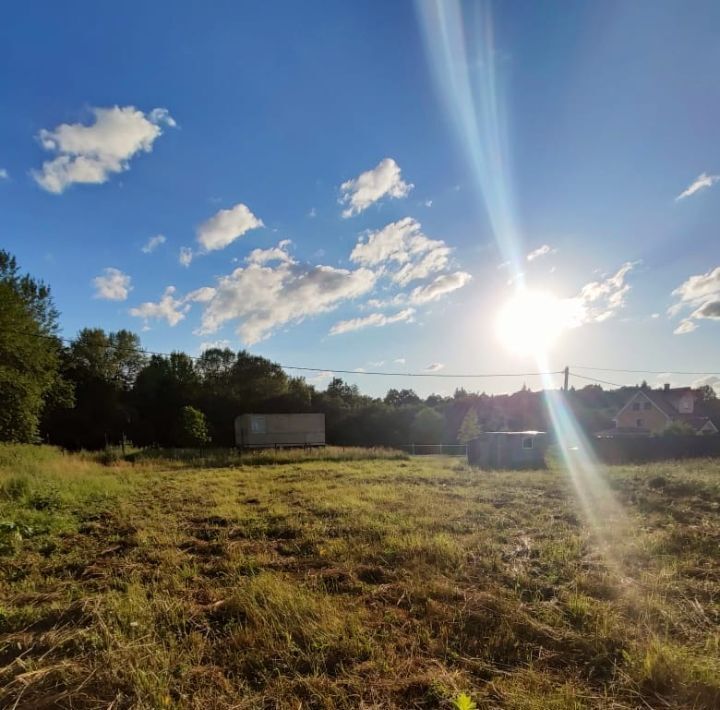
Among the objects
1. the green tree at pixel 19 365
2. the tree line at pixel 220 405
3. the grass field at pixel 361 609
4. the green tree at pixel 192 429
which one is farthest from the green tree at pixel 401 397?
the grass field at pixel 361 609

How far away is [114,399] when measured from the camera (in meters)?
41.5

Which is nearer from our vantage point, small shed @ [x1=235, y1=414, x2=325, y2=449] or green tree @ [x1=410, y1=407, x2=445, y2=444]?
small shed @ [x1=235, y1=414, x2=325, y2=449]

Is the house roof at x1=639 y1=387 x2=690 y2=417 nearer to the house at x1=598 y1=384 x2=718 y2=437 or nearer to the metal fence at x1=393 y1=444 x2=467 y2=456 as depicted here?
the house at x1=598 y1=384 x2=718 y2=437

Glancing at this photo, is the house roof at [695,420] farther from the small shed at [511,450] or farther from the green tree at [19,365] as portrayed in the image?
the green tree at [19,365]

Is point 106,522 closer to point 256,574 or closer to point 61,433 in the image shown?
Result: point 256,574

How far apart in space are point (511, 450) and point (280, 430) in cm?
2078

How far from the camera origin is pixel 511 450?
861 inches

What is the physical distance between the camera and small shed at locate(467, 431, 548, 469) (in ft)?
70.7

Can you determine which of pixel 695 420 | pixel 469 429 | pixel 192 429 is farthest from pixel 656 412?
pixel 192 429

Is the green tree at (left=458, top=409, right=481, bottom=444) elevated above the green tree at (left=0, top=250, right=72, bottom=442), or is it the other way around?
the green tree at (left=0, top=250, right=72, bottom=442)

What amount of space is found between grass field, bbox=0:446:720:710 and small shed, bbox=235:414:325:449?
2786 cm

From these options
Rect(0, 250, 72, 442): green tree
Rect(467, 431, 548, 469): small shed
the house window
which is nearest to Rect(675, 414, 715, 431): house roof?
Rect(467, 431, 548, 469): small shed

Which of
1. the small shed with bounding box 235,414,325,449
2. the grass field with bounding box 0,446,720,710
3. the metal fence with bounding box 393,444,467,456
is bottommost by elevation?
the metal fence with bounding box 393,444,467,456

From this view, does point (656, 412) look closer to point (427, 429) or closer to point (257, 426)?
point (427, 429)
